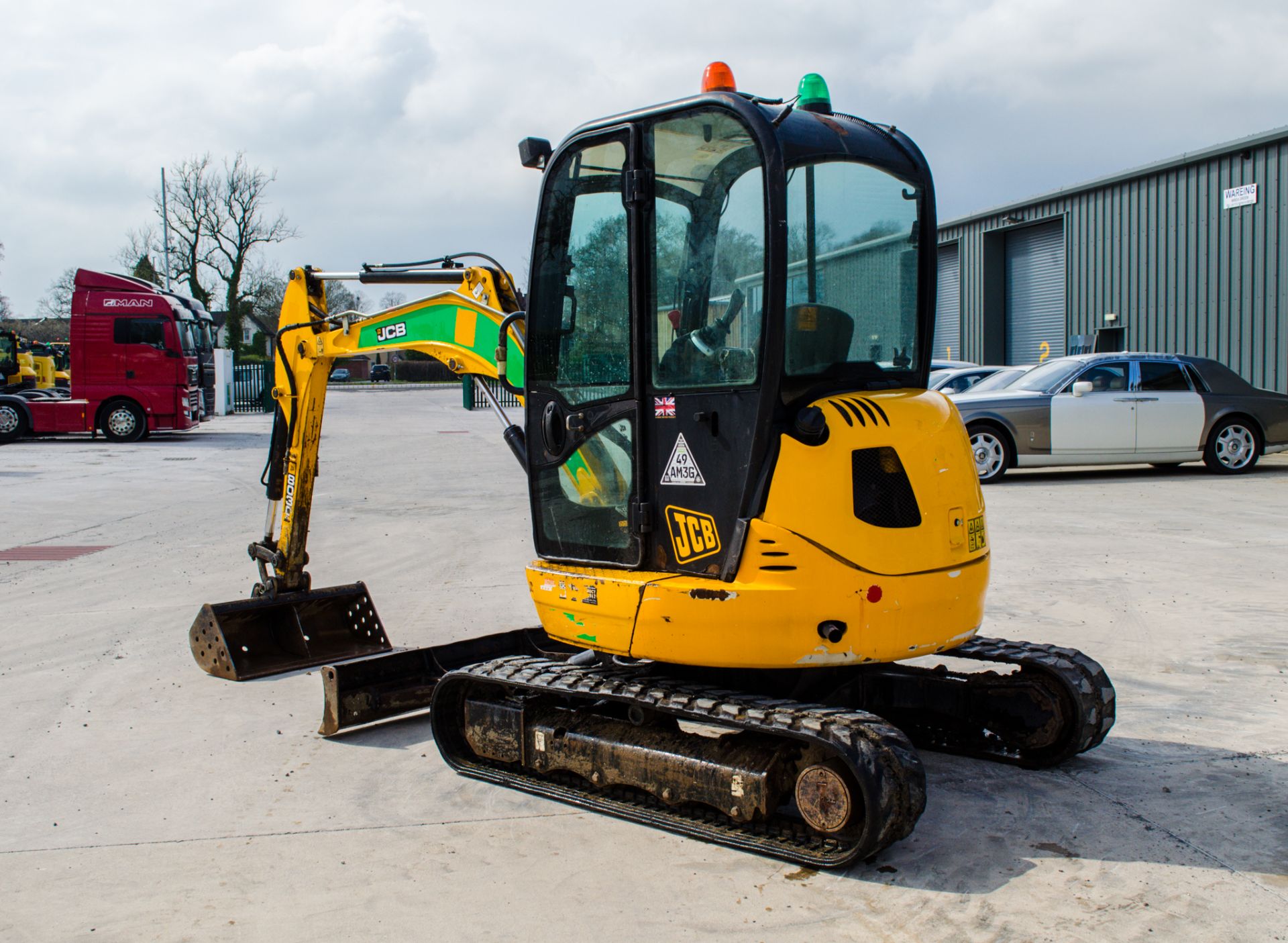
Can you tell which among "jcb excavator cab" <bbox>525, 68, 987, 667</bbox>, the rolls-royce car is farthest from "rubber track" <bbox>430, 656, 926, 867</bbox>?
the rolls-royce car

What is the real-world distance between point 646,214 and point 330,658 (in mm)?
3695

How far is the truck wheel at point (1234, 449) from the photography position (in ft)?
52.2

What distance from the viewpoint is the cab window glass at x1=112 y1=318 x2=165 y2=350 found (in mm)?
25469

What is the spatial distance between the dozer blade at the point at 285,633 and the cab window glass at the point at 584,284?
2.83m

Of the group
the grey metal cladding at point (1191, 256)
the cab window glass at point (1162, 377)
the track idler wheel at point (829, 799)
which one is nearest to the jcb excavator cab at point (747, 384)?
the track idler wheel at point (829, 799)

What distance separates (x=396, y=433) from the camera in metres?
27.0

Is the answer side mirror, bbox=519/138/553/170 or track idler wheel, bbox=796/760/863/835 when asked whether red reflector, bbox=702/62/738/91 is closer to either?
side mirror, bbox=519/138/553/170

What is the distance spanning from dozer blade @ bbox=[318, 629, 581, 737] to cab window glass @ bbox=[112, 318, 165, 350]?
72.6 feet

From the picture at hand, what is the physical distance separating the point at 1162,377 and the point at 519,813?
539 inches

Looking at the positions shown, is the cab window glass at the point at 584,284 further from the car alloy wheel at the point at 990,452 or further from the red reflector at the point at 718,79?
the car alloy wheel at the point at 990,452

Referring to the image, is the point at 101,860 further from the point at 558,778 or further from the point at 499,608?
the point at 499,608

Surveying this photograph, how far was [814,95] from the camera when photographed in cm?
468

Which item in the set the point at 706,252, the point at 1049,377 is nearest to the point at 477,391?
the point at 706,252

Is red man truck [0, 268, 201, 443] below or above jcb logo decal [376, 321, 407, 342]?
above
